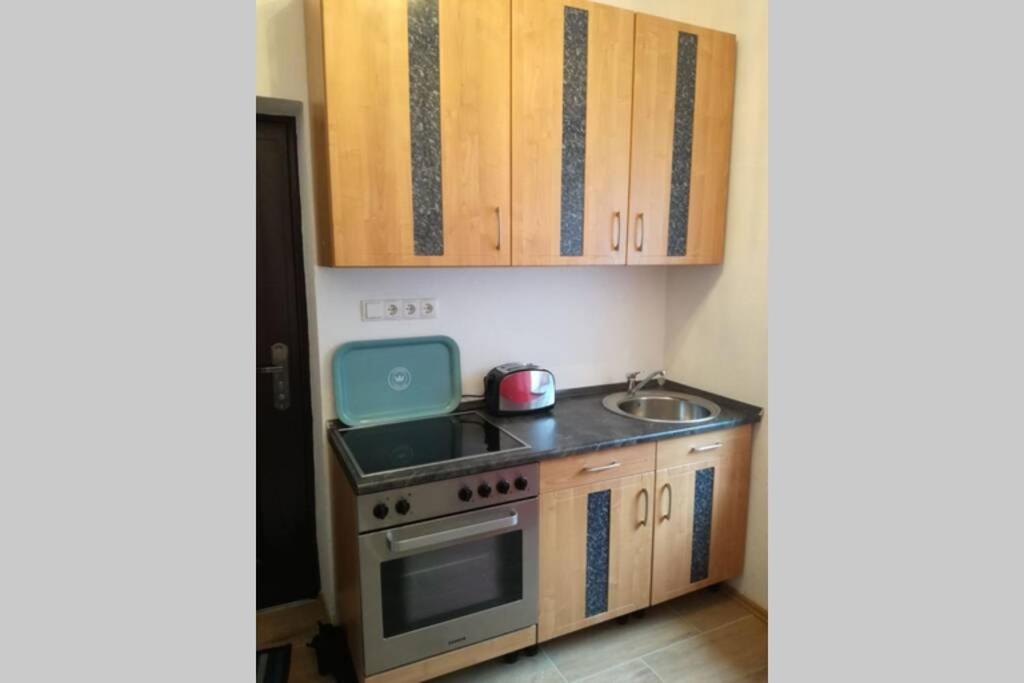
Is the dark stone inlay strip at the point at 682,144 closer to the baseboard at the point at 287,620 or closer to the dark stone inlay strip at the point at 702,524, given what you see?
the dark stone inlay strip at the point at 702,524

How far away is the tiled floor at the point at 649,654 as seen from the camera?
192 centimetres

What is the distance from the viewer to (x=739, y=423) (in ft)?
7.17

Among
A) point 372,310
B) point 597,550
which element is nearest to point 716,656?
point 597,550

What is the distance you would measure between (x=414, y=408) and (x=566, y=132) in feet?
3.93

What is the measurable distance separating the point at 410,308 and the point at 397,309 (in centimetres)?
5

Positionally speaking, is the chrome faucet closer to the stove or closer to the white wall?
the white wall

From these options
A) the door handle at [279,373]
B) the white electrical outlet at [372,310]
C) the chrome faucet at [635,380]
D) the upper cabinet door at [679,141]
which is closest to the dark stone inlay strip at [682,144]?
the upper cabinet door at [679,141]

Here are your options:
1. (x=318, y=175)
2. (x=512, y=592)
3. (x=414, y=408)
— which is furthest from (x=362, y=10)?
(x=512, y=592)

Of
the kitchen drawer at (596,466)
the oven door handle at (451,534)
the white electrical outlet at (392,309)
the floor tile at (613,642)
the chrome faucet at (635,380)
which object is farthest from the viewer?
the chrome faucet at (635,380)

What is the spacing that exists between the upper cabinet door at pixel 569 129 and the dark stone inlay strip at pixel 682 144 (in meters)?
0.23

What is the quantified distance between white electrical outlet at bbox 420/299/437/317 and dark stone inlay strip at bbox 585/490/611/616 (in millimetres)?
929

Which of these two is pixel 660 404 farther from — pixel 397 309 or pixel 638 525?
pixel 397 309

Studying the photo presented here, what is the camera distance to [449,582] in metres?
1.75

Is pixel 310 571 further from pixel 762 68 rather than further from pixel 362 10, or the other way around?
pixel 762 68
